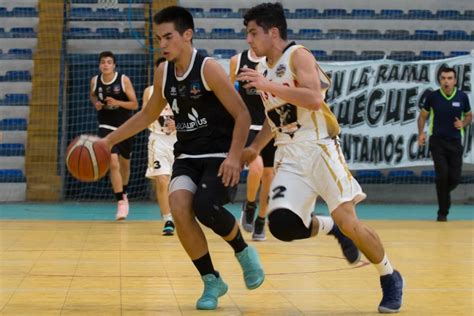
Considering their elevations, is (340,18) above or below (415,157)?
above

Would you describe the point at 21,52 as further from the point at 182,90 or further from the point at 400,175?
the point at 182,90

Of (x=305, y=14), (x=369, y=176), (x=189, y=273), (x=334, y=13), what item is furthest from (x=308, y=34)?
(x=189, y=273)

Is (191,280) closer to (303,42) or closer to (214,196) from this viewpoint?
(214,196)

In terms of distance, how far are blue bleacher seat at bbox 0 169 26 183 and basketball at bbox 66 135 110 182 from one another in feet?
33.6

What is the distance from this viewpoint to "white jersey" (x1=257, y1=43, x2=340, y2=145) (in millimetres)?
5617

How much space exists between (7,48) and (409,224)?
8.78 m

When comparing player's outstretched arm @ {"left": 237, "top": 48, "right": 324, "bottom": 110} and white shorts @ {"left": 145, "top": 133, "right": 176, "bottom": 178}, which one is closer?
player's outstretched arm @ {"left": 237, "top": 48, "right": 324, "bottom": 110}

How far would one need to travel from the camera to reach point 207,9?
18203mm

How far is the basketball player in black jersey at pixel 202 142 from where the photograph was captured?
5.57 metres

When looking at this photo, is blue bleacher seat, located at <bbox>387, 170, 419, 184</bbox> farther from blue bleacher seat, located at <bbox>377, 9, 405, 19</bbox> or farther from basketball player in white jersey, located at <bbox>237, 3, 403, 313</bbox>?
basketball player in white jersey, located at <bbox>237, 3, 403, 313</bbox>

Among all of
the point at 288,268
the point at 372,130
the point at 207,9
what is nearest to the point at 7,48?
the point at 207,9

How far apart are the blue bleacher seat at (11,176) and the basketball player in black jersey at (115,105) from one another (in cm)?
351

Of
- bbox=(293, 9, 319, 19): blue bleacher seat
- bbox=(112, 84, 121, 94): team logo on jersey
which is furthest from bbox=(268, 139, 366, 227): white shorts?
bbox=(293, 9, 319, 19): blue bleacher seat

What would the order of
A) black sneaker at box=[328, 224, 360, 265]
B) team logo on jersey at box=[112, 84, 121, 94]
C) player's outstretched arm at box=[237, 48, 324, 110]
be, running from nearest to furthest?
player's outstretched arm at box=[237, 48, 324, 110] → black sneaker at box=[328, 224, 360, 265] → team logo on jersey at box=[112, 84, 121, 94]
